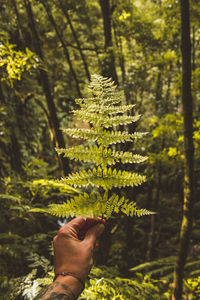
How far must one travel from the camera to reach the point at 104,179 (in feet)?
4.09

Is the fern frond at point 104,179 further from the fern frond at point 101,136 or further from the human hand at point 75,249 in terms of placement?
the human hand at point 75,249

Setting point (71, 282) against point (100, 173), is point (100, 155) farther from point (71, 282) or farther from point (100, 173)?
point (71, 282)

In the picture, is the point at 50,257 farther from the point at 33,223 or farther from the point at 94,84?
the point at 94,84

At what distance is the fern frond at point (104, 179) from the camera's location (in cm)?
120

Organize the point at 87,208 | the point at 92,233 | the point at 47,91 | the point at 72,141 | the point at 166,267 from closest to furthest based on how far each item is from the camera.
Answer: the point at 87,208 < the point at 92,233 < the point at 47,91 < the point at 166,267 < the point at 72,141

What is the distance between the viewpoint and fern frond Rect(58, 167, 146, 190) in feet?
3.93

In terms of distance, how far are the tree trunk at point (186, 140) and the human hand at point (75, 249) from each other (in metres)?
1.83

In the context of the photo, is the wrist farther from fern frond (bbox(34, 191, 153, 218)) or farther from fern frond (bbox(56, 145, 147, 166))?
fern frond (bbox(56, 145, 147, 166))

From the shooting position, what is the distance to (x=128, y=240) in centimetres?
521

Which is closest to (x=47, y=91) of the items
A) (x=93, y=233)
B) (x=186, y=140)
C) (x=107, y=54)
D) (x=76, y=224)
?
(x=107, y=54)

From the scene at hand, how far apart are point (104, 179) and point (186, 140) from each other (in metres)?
1.85

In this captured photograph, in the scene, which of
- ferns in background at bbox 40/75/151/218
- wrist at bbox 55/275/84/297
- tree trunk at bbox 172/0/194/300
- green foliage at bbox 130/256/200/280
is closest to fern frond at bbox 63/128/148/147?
ferns in background at bbox 40/75/151/218

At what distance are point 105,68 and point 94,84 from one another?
2.88 meters

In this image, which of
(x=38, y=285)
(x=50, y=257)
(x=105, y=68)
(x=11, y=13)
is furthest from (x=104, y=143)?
(x=11, y=13)
